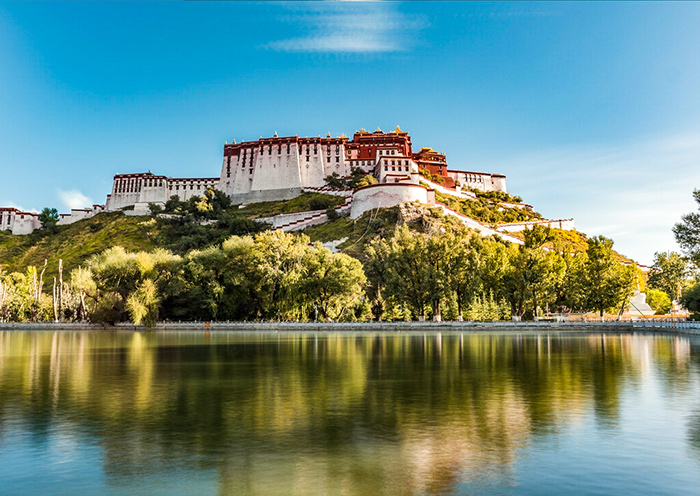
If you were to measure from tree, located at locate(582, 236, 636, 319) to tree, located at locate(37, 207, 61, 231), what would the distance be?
309ft

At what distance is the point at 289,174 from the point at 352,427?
98.5 meters

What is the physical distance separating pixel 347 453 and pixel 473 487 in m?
2.53

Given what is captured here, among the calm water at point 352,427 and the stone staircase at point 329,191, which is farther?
the stone staircase at point 329,191

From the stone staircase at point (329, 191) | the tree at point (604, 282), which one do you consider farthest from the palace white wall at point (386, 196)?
the tree at point (604, 282)

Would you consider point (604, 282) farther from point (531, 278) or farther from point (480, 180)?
point (480, 180)

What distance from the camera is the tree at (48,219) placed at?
107619 millimetres

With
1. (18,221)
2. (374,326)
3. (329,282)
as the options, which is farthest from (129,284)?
(18,221)

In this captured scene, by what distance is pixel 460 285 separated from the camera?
163 ft

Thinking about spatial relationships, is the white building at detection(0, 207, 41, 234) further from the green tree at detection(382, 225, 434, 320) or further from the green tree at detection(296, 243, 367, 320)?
the green tree at detection(382, 225, 434, 320)

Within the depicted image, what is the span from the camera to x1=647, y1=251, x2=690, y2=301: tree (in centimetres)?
7712

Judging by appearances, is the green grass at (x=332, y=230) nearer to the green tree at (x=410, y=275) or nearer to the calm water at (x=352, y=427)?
the green tree at (x=410, y=275)

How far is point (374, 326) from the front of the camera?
48.3 meters

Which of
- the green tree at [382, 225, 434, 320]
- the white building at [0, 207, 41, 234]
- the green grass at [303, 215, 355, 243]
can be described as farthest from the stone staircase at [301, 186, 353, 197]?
the white building at [0, 207, 41, 234]

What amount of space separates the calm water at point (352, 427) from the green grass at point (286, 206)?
231ft
